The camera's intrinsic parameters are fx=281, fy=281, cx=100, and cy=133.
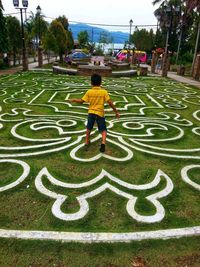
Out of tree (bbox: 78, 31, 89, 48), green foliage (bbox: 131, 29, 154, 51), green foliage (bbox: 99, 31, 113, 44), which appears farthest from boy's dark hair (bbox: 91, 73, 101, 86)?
green foliage (bbox: 99, 31, 113, 44)

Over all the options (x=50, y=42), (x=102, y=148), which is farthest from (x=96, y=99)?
(x=50, y=42)

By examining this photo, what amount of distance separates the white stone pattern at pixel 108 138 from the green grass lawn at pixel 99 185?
0.02 metres

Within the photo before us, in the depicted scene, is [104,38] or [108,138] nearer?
[108,138]

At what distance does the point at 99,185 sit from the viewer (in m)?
3.82

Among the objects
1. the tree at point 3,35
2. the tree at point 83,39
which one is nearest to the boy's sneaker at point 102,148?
the tree at point 3,35

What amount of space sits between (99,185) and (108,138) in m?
1.81

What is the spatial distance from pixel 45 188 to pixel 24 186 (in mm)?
301

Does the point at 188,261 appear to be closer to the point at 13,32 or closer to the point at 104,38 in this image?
the point at 13,32

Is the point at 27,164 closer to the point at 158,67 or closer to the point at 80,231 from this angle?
the point at 80,231

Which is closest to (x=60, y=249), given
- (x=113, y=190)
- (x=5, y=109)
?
(x=113, y=190)

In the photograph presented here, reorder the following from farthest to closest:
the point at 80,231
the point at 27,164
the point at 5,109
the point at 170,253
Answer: the point at 5,109
the point at 27,164
the point at 80,231
the point at 170,253

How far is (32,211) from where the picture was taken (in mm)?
3258

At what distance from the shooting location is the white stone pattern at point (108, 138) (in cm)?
318

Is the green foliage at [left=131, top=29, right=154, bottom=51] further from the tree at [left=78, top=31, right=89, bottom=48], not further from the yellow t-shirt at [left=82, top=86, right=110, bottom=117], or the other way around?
the yellow t-shirt at [left=82, top=86, right=110, bottom=117]
